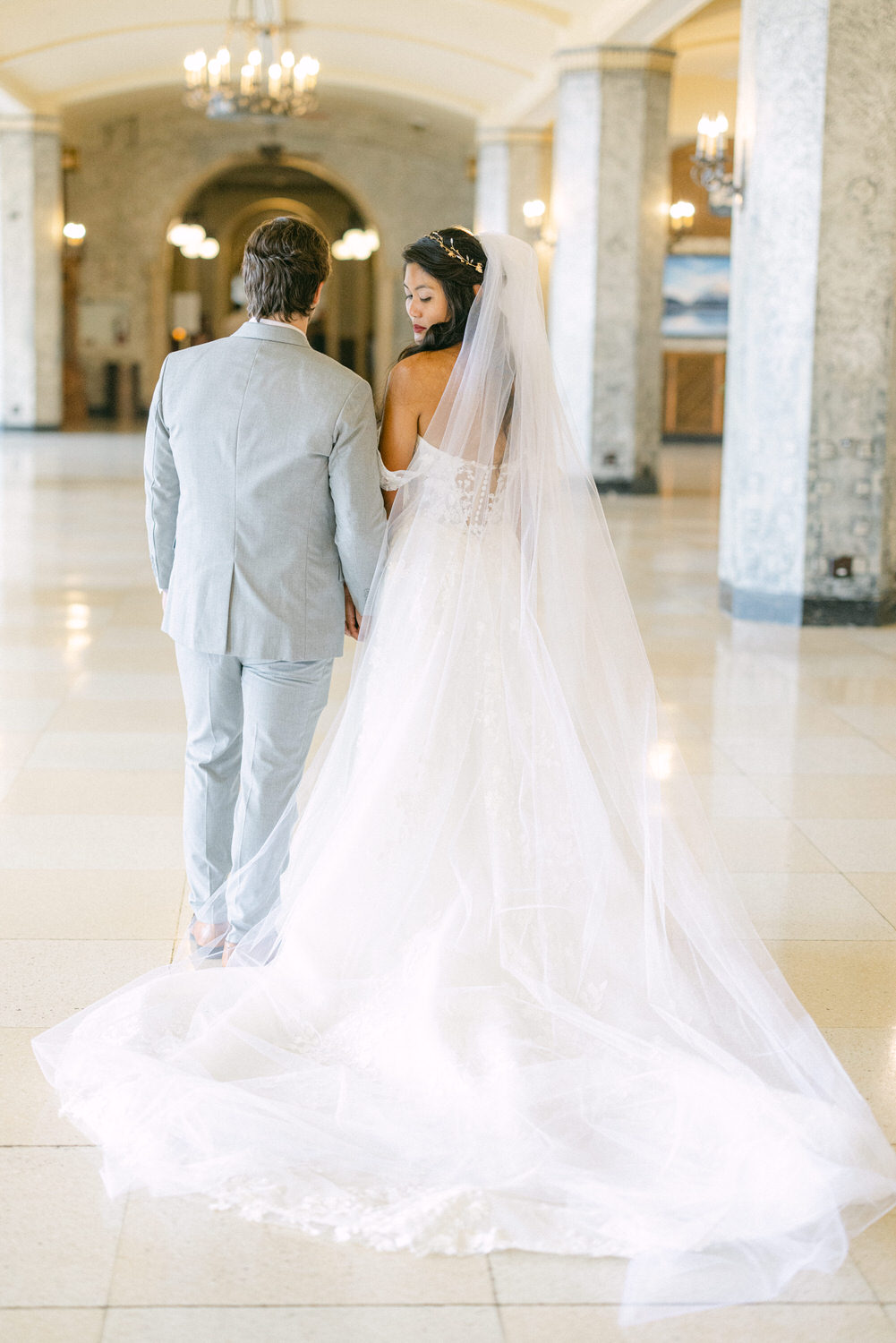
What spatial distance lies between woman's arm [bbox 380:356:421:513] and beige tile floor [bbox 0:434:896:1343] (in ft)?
4.23

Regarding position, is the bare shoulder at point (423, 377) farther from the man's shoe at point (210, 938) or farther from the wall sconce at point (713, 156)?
the wall sconce at point (713, 156)

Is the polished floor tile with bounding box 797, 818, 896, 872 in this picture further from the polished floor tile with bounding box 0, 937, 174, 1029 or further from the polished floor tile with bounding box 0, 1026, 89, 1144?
the polished floor tile with bounding box 0, 1026, 89, 1144

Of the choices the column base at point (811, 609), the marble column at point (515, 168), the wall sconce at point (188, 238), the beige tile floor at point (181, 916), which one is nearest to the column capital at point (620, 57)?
the marble column at point (515, 168)

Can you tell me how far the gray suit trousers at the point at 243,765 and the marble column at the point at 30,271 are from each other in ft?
65.9

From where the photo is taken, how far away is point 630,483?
15156 millimetres

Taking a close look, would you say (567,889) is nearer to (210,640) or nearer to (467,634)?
(467,634)

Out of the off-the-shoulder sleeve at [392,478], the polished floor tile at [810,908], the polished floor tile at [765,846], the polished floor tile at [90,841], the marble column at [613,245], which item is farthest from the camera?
the marble column at [613,245]

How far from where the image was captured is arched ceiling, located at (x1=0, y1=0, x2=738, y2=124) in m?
14.9

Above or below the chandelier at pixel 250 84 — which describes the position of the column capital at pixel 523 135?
above

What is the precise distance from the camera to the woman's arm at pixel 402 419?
3.17m

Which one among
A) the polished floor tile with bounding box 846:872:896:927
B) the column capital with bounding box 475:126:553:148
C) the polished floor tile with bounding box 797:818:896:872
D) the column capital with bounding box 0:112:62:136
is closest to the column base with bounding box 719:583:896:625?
the polished floor tile with bounding box 797:818:896:872

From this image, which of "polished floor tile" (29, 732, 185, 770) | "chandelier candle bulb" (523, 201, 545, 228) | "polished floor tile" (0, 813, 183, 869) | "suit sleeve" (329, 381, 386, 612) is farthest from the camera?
"chandelier candle bulb" (523, 201, 545, 228)

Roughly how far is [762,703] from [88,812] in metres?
3.00

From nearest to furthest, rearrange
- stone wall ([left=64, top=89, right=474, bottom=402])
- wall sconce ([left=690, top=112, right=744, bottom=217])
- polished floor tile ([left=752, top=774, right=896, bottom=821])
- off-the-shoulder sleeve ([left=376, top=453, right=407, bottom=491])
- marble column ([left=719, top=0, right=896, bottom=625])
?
1. off-the-shoulder sleeve ([left=376, top=453, right=407, bottom=491])
2. polished floor tile ([left=752, top=774, right=896, bottom=821])
3. marble column ([left=719, top=0, right=896, bottom=625])
4. wall sconce ([left=690, top=112, right=744, bottom=217])
5. stone wall ([left=64, top=89, right=474, bottom=402])
